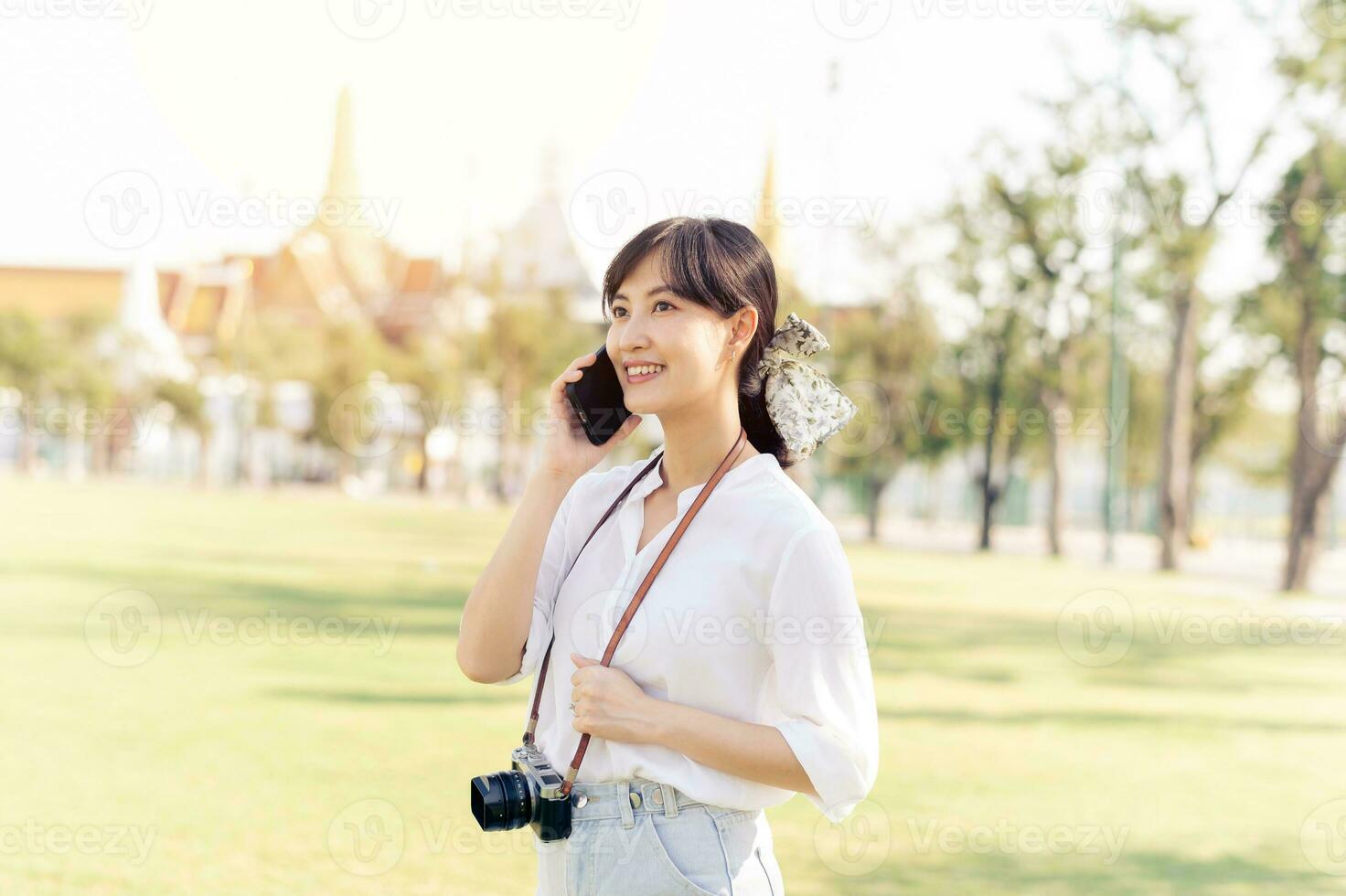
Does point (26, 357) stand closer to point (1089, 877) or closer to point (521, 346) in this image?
point (521, 346)

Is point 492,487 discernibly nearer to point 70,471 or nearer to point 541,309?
point 541,309

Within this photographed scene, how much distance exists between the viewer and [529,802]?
1997 millimetres

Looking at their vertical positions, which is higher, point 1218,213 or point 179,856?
point 1218,213

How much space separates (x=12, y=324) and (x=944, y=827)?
48693 millimetres

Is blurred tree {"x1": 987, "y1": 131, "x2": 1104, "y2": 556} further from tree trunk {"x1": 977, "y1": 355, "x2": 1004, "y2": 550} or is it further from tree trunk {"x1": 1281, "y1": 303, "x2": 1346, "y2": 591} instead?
tree trunk {"x1": 1281, "y1": 303, "x2": 1346, "y2": 591}

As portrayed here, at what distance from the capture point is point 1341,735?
9.41 m

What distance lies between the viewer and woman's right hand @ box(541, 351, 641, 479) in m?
2.16

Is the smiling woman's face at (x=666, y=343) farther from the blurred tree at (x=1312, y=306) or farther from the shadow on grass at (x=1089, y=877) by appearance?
the blurred tree at (x=1312, y=306)

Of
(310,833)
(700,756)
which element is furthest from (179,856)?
(700,756)

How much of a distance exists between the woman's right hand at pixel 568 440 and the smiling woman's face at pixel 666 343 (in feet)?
0.42

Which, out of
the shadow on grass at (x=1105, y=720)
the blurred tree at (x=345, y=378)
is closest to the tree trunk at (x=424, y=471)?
→ the blurred tree at (x=345, y=378)

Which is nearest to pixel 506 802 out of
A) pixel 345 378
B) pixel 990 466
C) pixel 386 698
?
pixel 386 698

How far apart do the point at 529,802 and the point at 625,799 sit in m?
0.15

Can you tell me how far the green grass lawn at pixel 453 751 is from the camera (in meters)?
5.40
